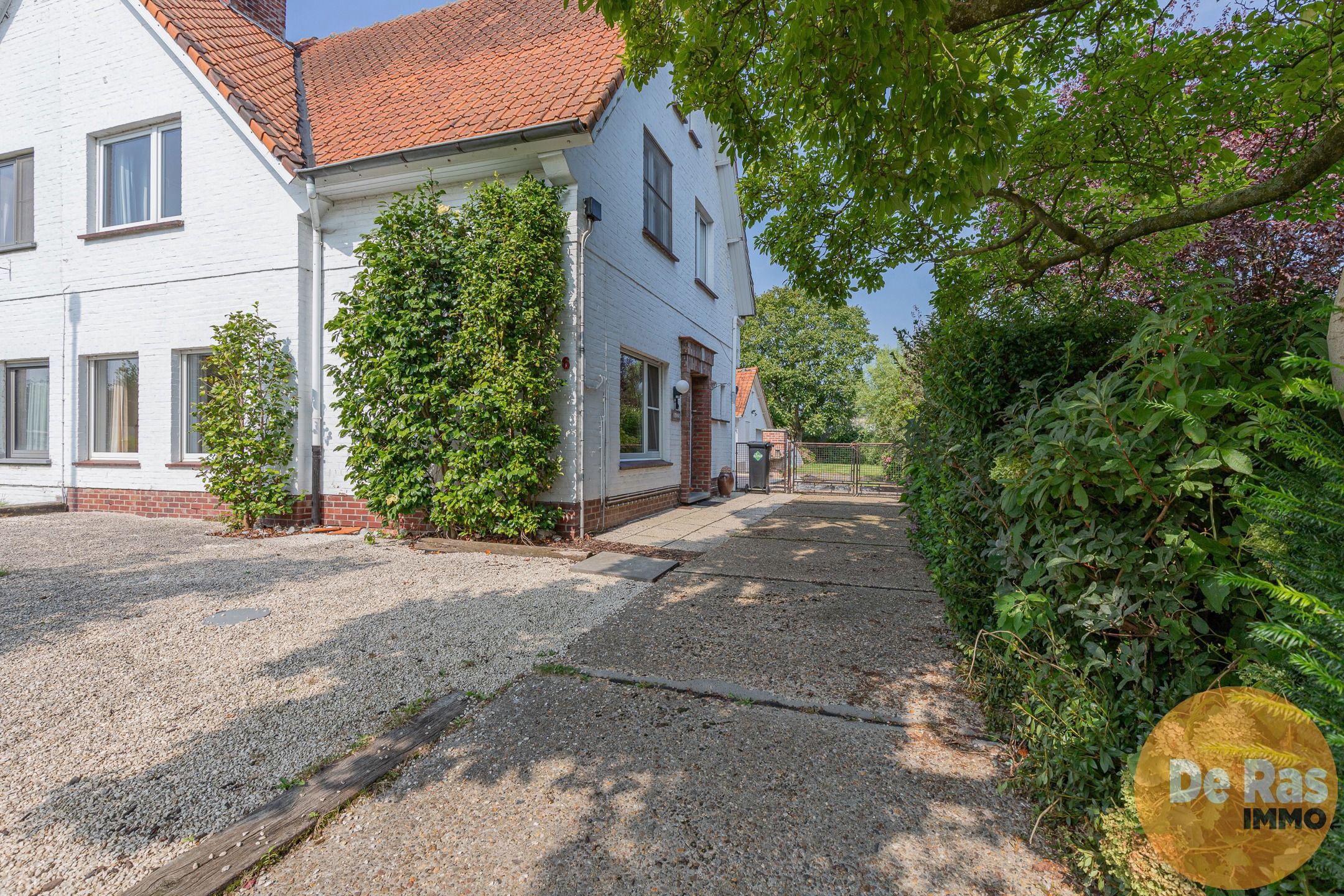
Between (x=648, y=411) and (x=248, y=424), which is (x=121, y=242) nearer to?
(x=248, y=424)

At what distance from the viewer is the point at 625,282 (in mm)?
7891

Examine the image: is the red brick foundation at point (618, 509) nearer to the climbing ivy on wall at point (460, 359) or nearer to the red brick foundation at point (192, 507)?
the climbing ivy on wall at point (460, 359)

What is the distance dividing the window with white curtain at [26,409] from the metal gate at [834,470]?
13.3 metres

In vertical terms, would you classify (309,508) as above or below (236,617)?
above

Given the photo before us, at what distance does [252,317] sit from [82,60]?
5544mm

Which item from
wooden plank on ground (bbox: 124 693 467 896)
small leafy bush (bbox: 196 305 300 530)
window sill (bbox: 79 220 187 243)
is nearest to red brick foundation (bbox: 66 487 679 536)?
small leafy bush (bbox: 196 305 300 530)

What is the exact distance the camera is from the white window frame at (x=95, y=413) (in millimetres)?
8242

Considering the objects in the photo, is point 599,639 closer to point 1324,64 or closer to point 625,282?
point 625,282

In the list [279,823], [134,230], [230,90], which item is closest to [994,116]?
[279,823]

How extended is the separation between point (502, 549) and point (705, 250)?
8.69m

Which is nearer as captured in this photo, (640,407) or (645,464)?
(645,464)

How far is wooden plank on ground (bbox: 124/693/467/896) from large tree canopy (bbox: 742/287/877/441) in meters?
39.8

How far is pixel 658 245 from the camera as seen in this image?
351 inches

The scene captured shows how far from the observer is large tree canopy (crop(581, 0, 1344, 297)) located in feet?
9.21
